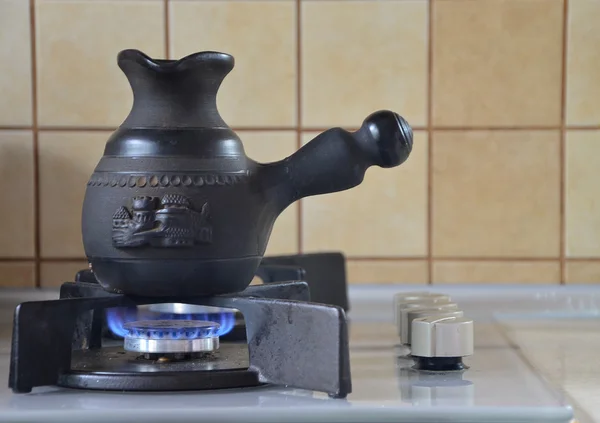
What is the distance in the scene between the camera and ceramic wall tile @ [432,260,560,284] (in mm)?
1057

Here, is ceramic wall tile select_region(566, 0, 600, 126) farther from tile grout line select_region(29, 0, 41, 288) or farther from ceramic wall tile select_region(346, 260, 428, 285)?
tile grout line select_region(29, 0, 41, 288)

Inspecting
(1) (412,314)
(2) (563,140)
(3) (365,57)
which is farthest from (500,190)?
(1) (412,314)

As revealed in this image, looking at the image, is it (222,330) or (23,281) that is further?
(23,281)

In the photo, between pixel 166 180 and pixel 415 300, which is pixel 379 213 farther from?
pixel 166 180

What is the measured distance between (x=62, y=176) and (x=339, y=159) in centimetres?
51

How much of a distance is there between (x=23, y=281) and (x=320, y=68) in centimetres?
44

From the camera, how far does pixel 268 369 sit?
23.8 inches

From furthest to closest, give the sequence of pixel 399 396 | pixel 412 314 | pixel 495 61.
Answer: pixel 495 61
pixel 412 314
pixel 399 396

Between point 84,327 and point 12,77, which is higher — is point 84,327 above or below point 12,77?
below

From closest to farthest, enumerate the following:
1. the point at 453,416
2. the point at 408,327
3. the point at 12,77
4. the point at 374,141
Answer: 1. the point at 453,416
2. the point at 374,141
3. the point at 408,327
4. the point at 12,77

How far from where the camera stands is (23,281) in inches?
41.6

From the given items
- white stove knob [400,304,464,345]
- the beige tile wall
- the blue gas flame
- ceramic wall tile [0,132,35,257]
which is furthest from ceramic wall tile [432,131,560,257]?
ceramic wall tile [0,132,35,257]

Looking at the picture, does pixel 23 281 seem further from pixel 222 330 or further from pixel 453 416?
pixel 453 416

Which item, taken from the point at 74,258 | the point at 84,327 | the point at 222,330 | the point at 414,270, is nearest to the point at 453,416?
the point at 222,330
